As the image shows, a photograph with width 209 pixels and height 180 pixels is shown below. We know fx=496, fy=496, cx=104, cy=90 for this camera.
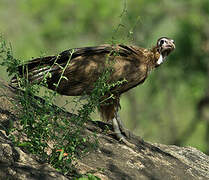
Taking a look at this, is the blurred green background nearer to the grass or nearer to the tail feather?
the tail feather

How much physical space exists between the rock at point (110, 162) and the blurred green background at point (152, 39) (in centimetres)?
1790

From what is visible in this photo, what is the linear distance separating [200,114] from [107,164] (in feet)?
67.0

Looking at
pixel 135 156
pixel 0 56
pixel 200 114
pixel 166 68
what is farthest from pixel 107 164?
pixel 166 68

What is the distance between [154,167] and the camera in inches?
236

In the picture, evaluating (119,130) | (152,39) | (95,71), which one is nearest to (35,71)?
(95,71)

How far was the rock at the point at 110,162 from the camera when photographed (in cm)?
426

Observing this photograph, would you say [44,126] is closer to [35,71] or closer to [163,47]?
[35,71]

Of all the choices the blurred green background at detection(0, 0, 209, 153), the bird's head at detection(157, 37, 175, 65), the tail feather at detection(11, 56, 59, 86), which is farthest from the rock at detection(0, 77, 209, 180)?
the blurred green background at detection(0, 0, 209, 153)

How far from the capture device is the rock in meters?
4.26

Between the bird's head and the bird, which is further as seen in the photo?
the bird's head

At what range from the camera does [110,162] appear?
5559 millimetres

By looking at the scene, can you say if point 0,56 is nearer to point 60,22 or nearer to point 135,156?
point 135,156

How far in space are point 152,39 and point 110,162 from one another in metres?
23.6

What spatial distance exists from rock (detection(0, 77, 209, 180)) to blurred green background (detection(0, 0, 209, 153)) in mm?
17896
